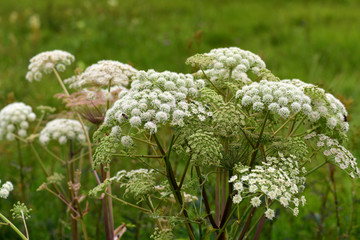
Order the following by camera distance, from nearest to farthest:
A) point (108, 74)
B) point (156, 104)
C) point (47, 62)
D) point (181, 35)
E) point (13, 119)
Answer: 1. point (156, 104)
2. point (108, 74)
3. point (47, 62)
4. point (13, 119)
5. point (181, 35)

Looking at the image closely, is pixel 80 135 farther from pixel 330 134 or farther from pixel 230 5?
pixel 230 5

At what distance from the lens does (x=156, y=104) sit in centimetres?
196

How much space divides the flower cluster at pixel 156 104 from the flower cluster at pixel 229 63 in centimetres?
21

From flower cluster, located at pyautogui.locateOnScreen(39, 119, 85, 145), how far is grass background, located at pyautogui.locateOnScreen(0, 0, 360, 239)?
2.27m

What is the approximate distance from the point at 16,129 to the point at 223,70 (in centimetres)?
189

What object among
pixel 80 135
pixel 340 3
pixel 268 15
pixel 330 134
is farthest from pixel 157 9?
pixel 330 134

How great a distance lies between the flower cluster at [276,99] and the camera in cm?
196

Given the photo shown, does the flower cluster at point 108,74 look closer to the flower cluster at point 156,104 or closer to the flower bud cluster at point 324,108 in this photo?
the flower cluster at point 156,104

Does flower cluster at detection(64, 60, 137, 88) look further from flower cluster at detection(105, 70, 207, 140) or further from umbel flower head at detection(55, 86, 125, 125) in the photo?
flower cluster at detection(105, 70, 207, 140)

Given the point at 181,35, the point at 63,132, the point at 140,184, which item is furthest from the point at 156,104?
the point at 181,35

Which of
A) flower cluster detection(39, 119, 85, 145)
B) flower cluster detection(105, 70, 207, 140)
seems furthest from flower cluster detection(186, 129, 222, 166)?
flower cluster detection(39, 119, 85, 145)

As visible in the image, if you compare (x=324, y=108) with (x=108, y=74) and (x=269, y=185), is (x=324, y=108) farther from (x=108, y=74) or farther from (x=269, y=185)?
(x=108, y=74)

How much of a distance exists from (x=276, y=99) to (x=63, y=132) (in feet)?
5.70

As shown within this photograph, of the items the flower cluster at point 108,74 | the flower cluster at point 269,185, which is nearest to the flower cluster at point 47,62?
the flower cluster at point 108,74
